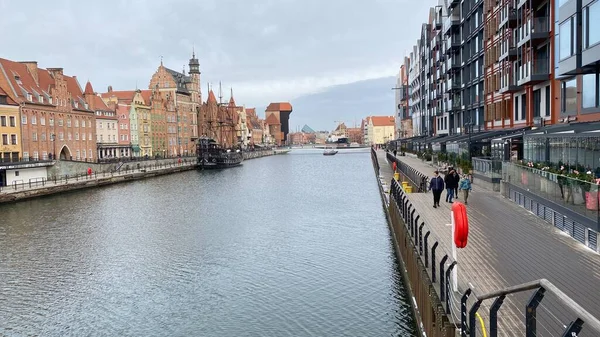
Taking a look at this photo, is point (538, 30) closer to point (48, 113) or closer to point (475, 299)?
point (475, 299)

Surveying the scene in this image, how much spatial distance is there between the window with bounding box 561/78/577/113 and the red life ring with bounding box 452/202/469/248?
916 inches

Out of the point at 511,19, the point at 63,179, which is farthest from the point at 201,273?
the point at 63,179

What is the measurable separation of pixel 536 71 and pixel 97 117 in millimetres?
76209

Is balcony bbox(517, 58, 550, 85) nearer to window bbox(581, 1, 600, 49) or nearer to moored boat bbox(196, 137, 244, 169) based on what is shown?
window bbox(581, 1, 600, 49)

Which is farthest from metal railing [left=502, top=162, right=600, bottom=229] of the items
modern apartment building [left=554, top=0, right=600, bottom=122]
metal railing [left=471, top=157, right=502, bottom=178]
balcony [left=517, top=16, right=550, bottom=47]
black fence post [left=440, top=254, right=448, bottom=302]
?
balcony [left=517, top=16, right=550, bottom=47]

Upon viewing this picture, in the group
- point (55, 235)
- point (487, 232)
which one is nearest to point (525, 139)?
point (487, 232)

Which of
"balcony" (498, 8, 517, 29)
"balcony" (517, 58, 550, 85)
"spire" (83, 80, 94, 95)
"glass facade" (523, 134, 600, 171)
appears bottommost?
"glass facade" (523, 134, 600, 171)

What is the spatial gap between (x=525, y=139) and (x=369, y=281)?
47.5 feet

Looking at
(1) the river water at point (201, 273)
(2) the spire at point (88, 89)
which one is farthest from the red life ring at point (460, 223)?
(2) the spire at point (88, 89)

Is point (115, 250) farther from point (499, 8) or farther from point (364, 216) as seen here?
point (499, 8)

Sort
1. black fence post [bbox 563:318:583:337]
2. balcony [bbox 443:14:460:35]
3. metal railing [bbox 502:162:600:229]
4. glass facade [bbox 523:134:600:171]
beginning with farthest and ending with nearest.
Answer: balcony [bbox 443:14:460:35], glass facade [bbox 523:134:600:171], metal railing [bbox 502:162:600:229], black fence post [bbox 563:318:583:337]

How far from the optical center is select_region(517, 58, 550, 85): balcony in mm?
35156

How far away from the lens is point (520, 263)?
46.1 ft

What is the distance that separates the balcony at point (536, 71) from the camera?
3516cm
